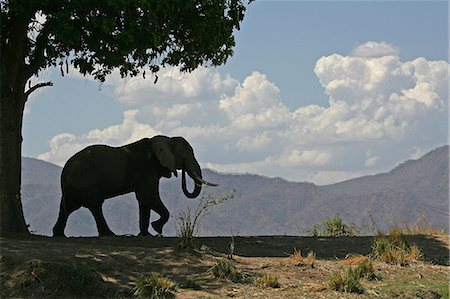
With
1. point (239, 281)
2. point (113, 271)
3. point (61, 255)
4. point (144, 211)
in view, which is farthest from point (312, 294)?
point (144, 211)

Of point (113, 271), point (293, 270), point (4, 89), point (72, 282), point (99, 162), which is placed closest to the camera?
point (72, 282)

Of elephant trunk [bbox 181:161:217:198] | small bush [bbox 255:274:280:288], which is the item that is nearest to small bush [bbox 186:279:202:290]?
small bush [bbox 255:274:280:288]

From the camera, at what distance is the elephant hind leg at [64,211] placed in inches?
762

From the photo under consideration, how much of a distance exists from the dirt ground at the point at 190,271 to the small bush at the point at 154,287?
0.15 metres

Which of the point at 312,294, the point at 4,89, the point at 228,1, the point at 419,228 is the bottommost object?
the point at 312,294

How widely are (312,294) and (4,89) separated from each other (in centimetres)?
853

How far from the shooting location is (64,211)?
63.9 feet

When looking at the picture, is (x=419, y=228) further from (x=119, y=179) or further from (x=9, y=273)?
(x=9, y=273)

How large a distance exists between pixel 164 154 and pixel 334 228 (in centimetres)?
590

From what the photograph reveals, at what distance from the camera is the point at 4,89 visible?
57.7 ft

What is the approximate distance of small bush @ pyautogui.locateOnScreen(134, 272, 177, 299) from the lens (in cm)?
1142

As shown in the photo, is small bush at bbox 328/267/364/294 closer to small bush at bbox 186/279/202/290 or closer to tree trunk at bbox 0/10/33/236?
small bush at bbox 186/279/202/290

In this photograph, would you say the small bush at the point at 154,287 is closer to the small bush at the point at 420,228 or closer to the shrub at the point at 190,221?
the shrub at the point at 190,221

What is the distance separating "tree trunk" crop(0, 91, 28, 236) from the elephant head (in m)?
3.01
